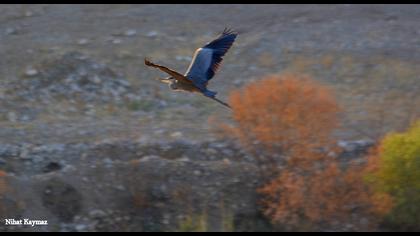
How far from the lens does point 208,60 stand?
12.4 meters

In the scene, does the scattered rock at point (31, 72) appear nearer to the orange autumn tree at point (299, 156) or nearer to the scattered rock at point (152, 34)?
the scattered rock at point (152, 34)

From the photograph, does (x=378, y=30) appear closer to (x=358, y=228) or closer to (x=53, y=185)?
(x=358, y=228)

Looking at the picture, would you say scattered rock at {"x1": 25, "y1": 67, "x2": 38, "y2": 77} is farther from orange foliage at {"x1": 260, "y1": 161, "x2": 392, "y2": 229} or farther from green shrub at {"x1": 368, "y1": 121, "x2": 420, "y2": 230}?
green shrub at {"x1": 368, "y1": 121, "x2": 420, "y2": 230}

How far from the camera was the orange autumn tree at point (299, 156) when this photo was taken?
15.2 metres

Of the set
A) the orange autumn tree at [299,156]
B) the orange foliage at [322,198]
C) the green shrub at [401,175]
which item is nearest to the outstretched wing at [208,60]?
the orange autumn tree at [299,156]

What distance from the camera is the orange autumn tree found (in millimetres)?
15227

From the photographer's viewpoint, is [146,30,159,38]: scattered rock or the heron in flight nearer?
the heron in flight

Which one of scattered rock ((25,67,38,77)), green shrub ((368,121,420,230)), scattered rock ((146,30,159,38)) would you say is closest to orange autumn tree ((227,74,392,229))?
green shrub ((368,121,420,230))

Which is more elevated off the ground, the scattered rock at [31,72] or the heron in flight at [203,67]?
the heron in flight at [203,67]

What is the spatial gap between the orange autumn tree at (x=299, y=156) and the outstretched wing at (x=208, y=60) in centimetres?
298

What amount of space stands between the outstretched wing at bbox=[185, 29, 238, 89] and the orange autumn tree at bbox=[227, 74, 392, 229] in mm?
2982

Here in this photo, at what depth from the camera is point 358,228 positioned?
15.7 metres
